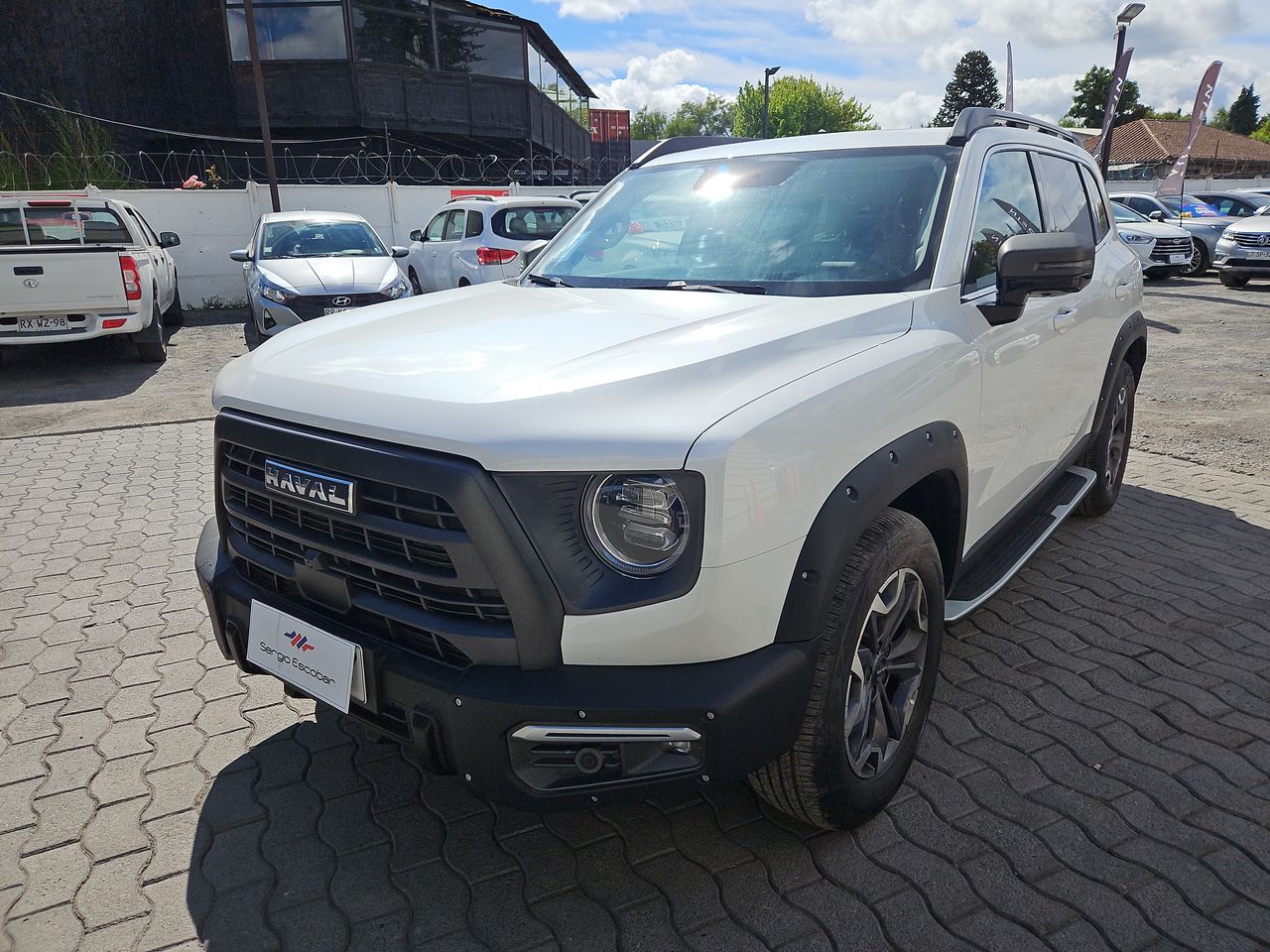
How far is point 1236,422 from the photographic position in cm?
725

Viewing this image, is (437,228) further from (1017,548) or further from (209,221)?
(1017,548)

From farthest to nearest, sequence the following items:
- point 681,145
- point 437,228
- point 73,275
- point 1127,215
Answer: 1. point 1127,215
2. point 437,228
3. point 73,275
4. point 681,145

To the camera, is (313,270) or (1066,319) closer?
(1066,319)

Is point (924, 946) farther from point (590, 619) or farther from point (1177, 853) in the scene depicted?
point (590, 619)

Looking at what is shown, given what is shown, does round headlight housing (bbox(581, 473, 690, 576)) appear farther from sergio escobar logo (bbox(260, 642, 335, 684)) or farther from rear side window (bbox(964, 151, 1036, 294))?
rear side window (bbox(964, 151, 1036, 294))

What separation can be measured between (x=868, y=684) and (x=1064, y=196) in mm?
2774

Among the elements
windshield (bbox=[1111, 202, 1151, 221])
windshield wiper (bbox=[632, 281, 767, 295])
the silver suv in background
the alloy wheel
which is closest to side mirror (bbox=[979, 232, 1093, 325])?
windshield wiper (bbox=[632, 281, 767, 295])

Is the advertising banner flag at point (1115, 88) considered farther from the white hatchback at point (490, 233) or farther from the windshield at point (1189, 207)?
the white hatchback at point (490, 233)

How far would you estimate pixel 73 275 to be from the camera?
9305 mm

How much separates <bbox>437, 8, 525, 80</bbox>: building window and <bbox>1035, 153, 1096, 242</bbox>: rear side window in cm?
2390

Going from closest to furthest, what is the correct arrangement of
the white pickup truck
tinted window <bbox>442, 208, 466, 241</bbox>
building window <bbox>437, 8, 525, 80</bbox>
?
the white pickup truck < tinted window <bbox>442, 208, 466, 241</bbox> < building window <bbox>437, 8, 525, 80</bbox>

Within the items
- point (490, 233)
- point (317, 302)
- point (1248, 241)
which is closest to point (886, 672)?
point (317, 302)

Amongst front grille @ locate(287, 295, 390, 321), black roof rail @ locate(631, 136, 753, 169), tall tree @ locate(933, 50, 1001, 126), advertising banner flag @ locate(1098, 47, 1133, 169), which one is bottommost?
front grille @ locate(287, 295, 390, 321)

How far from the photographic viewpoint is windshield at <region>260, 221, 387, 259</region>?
1176 centimetres
